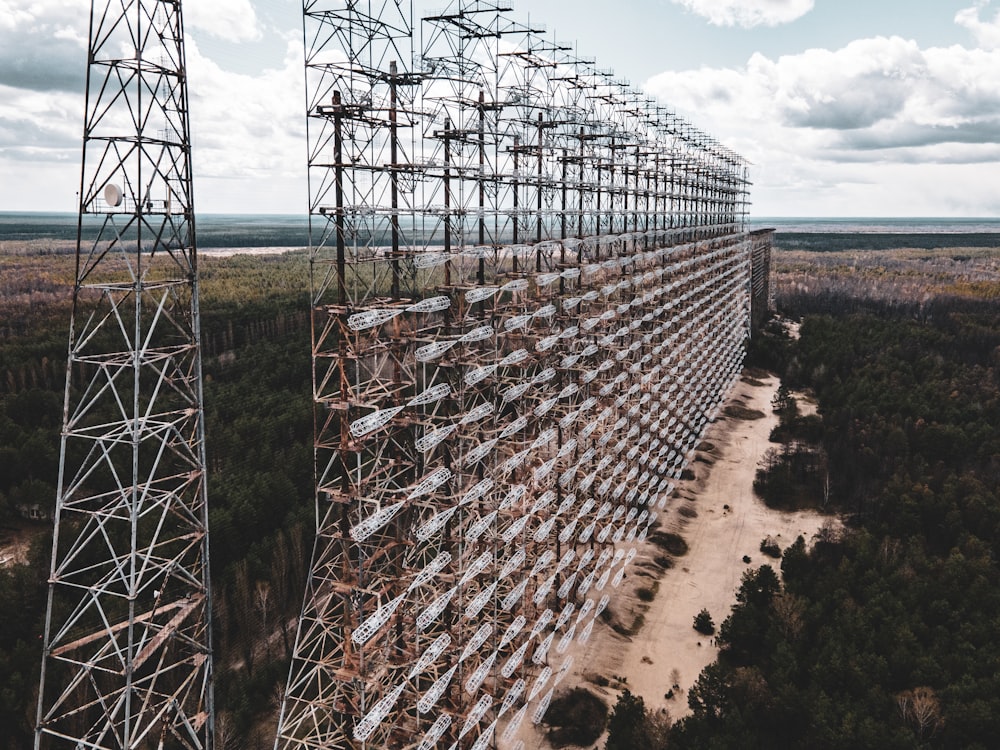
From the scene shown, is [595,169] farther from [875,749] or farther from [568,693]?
[875,749]

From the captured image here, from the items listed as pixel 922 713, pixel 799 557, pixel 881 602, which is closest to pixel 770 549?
pixel 799 557

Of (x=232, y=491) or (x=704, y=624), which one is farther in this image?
(x=232, y=491)

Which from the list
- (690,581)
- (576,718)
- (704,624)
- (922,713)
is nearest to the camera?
(922,713)

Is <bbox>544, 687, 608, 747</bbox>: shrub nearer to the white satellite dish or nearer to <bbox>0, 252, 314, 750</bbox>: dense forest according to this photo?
<bbox>0, 252, 314, 750</bbox>: dense forest

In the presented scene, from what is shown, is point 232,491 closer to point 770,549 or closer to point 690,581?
point 690,581

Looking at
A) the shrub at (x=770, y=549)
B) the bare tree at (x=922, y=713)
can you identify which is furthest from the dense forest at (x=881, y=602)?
the shrub at (x=770, y=549)

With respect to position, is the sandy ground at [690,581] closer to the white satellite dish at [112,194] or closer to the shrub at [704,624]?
the shrub at [704,624]

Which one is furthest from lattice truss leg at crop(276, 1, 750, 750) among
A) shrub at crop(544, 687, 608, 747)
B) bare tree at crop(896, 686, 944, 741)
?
bare tree at crop(896, 686, 944, 741)
